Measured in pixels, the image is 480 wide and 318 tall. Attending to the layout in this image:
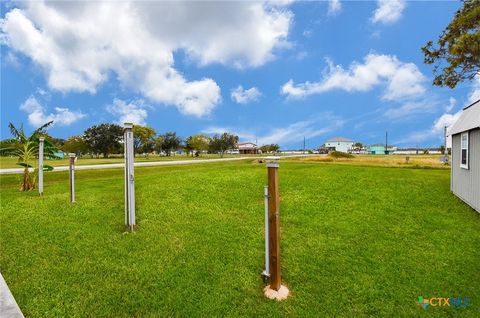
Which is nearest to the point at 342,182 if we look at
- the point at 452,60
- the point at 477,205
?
the point at 477,205

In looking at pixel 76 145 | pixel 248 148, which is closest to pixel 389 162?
pixel 76 145

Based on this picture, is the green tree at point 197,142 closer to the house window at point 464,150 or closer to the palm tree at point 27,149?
the palm tree at point 27,149

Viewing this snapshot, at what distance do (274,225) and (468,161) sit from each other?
9.27 meters

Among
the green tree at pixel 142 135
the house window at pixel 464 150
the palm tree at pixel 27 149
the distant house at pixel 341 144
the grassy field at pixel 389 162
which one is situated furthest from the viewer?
the distant house at pixel 341 144

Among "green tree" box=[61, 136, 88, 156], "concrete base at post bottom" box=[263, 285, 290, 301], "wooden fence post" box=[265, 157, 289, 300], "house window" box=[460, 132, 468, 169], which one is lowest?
"concrete base at post bottom" box=[263, 285, 290, 301]

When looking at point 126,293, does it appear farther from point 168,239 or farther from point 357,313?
point 357,313

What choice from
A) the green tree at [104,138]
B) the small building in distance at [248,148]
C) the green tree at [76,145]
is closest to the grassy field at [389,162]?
the green tree at [104,138]

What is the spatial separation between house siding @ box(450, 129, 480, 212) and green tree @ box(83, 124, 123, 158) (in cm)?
7627

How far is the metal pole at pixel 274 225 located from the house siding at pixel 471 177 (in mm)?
8324

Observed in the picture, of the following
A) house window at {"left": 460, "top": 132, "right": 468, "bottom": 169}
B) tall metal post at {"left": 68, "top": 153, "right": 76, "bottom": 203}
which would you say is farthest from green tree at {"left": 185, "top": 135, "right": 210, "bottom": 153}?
house window at {"left": 460, "top": 132, "right": 468, "bottom": 169}

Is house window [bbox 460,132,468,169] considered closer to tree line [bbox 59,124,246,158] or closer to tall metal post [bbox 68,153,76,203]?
tall metal post [bbox 68,153,76,203]

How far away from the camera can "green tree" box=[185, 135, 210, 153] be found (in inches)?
3450

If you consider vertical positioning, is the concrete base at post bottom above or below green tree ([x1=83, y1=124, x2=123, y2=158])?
below

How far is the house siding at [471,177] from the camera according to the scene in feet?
30.6
